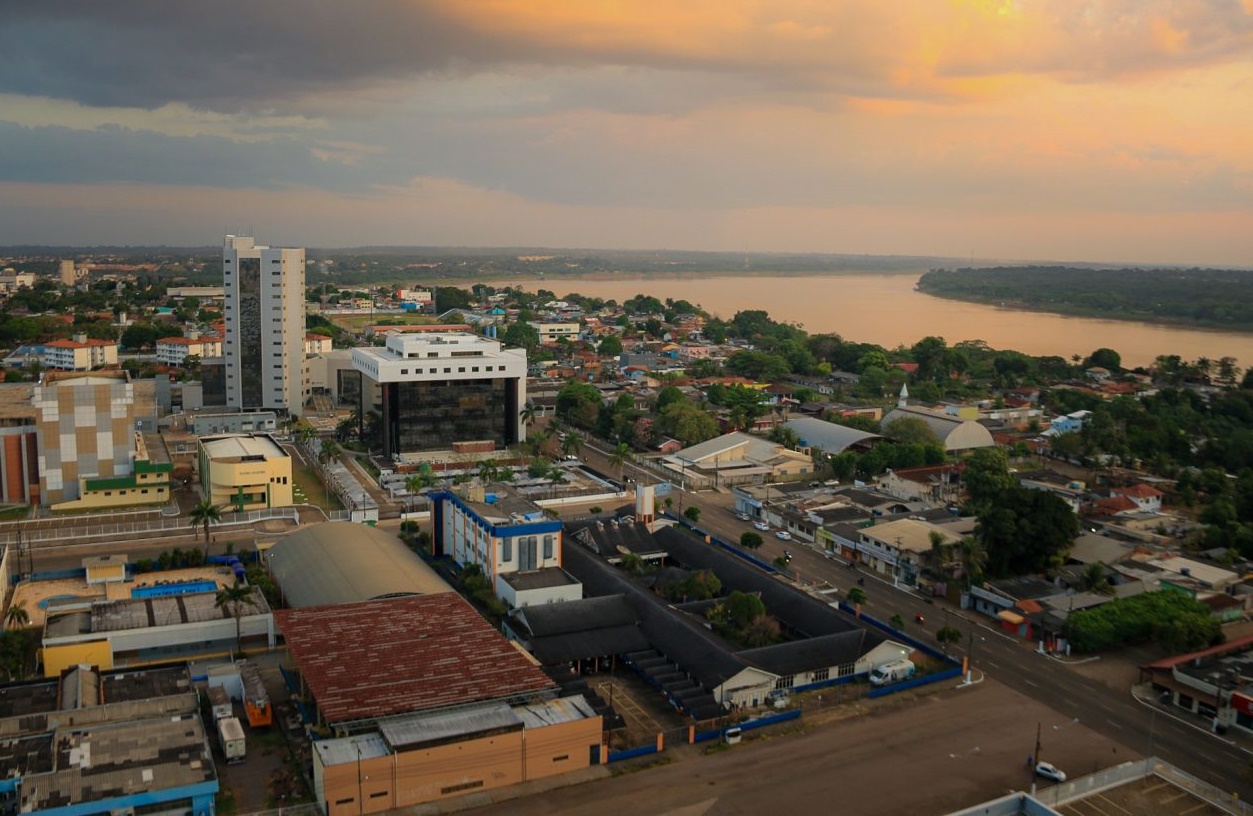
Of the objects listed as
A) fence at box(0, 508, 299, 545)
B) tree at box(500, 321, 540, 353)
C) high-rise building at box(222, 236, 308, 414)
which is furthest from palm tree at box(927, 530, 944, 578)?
tree at box(500, 321, 540, 353)

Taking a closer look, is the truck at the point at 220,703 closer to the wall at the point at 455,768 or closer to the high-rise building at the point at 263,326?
the wall at the point at 455,768

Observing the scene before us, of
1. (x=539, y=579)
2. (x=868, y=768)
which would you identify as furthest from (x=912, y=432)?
(x=868, y=768)

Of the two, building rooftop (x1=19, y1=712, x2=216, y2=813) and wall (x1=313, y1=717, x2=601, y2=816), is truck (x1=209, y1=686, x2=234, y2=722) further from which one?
wall (x1=313, y1=717, x2=601, y2=816)

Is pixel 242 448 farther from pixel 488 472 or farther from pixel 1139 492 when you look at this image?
pixel 1139 492

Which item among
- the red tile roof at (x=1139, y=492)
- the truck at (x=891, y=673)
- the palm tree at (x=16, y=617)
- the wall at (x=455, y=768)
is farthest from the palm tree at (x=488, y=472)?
the red tile roof at (x=1139, y=492)

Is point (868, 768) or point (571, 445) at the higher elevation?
point (571, 445)

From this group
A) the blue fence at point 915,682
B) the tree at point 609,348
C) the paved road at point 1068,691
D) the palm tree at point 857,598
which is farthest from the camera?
the tree at point 609,348
